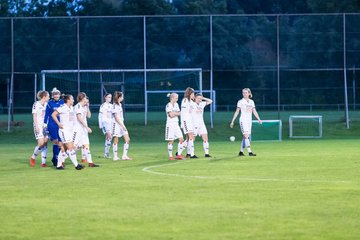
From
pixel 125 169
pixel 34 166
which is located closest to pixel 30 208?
pixel 125 169

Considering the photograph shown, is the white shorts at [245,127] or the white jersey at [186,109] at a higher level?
the white jersey at [186,109]

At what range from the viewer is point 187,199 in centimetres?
1612

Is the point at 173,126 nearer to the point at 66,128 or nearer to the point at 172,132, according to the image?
the point at 172,132

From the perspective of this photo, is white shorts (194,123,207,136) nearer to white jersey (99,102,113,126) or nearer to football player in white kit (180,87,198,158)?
football player in white kit (180,87,198,158)

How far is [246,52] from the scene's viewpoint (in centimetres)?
4944

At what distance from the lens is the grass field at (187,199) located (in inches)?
494

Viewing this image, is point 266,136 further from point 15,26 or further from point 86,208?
point 86,208

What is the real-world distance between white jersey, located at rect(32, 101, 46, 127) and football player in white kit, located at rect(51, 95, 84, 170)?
6.31 feet

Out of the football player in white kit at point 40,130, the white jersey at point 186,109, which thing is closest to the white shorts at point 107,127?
the white jersey at point 186,109

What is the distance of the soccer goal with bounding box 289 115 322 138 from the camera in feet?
143

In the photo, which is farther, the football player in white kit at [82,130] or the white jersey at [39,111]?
the white jersey at [39,111]

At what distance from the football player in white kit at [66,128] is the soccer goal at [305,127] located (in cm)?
2039

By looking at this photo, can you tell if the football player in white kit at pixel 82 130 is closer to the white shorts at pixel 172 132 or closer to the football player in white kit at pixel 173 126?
the football player in white kit at pixel 173 126

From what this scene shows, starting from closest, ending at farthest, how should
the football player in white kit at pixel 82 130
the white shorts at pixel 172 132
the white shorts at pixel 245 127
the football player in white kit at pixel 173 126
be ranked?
the football player in white kit at pixel 82 130
the football player in white kit at pixel 173 126
the white shorts at pixel 172 132
the white shorts at pixel 245 127
